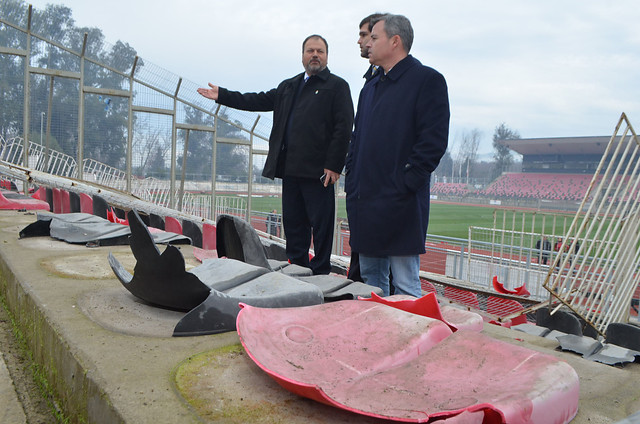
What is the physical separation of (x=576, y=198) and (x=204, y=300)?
52591mm

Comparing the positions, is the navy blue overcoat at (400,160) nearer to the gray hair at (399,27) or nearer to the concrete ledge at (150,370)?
the gray hair at (399,27)

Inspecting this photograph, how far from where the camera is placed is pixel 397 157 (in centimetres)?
298

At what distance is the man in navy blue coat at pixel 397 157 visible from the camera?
9.62ft

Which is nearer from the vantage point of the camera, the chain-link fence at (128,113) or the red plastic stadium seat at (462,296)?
the red plastic stadium seat at (462,296)

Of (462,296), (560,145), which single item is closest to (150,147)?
(462,296)

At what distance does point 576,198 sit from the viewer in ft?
159

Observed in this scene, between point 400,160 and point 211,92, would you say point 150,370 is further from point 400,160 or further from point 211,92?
point 211,92

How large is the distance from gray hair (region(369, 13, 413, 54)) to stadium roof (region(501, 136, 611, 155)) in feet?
185

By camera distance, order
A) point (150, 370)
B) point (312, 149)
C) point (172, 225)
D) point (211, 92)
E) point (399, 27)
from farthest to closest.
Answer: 1. point (172, 225)
2. point (211, 92)
3. point (312, 149)
4. point (399, 27)
5. point (150, 370)

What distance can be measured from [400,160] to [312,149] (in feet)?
2.84

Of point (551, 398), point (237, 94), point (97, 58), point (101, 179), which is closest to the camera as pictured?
point (551, 398)

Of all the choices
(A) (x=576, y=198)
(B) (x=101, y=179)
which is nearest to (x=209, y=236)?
(B) (x=101, y=179)

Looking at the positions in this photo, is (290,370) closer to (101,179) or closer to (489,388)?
(489,388)

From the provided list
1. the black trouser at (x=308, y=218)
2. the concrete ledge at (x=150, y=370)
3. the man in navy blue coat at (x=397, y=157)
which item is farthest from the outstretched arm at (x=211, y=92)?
the concrete ledge at (x=150, y=370)
